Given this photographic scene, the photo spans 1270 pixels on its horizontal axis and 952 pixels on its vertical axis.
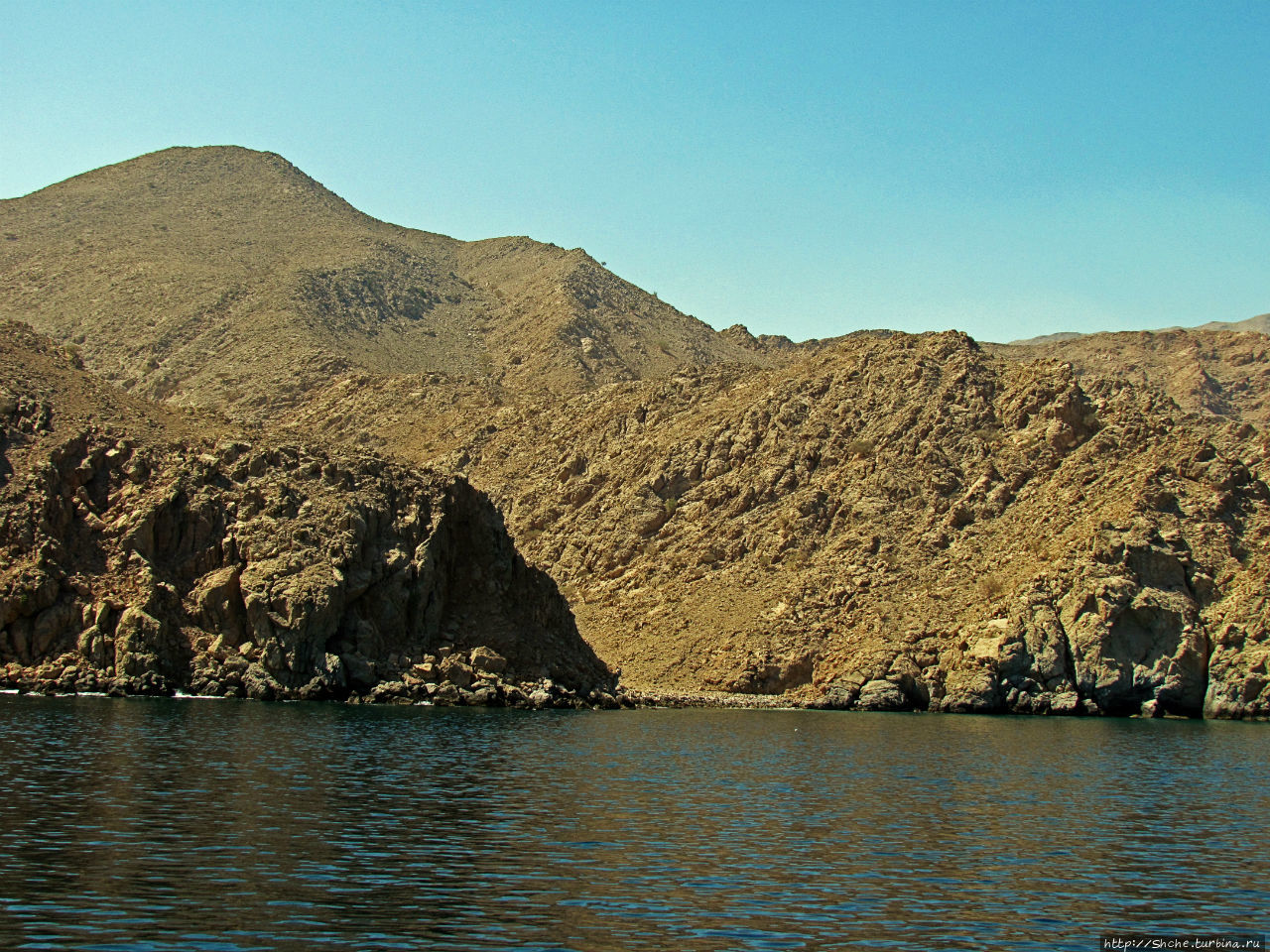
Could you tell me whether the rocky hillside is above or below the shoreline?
above

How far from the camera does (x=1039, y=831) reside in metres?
29.5

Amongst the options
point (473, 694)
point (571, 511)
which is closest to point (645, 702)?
point (473, 694)

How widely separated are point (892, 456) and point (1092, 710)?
2701 cm

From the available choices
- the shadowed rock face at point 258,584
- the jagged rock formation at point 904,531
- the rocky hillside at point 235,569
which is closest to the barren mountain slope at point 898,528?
the jagged rock formation at point 904,531

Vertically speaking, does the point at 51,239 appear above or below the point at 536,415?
above

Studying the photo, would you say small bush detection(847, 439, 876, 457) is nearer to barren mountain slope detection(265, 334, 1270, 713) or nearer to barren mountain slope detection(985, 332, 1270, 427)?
barren mountain slope detection(265, 334, 1270, 713)

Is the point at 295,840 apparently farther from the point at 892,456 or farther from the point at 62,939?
the point at 892,456

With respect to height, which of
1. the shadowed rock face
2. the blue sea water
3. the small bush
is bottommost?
the blue sea water

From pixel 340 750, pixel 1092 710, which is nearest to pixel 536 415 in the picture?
pixel 1092 710

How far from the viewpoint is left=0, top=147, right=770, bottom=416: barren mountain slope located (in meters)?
129

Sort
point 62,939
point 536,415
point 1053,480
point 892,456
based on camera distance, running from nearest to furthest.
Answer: point 62,939
point 1053,480
point 892,456
point 536,415

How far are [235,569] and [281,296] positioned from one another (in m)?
83.6

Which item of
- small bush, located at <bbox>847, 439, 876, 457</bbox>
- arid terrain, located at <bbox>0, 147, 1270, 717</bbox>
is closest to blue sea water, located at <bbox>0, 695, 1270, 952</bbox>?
arid terrain, located at <bbox>0, 147, 1270, 717</bbox>

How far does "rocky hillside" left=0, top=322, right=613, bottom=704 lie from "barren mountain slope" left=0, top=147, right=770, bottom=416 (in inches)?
2148
